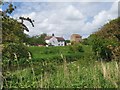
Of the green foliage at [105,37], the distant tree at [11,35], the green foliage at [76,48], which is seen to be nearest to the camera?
the distant tree at [11,35]

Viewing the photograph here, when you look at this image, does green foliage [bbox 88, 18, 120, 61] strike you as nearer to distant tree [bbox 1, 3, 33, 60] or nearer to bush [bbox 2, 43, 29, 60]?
bush [bbox 2, 43, 29, 60]

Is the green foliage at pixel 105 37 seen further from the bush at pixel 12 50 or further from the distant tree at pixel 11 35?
the distant tree at pixel 11 35

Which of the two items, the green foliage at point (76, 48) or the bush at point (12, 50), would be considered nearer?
the bush at point (12, 50)

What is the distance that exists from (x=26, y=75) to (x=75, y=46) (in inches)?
860

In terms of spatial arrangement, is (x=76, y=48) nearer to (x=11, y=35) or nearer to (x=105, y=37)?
(x=105, y=37)

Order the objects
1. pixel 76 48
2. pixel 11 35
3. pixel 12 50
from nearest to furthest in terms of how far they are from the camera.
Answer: pixel 11 35
pixel 12 50
pixel 76 48

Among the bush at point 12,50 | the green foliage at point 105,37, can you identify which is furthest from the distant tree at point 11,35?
the green foliage at point 105,37

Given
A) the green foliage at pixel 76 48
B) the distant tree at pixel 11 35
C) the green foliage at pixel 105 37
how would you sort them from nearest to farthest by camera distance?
the distant tree at pixel 11 35, the green foliage at pixel 105 37, the green foliage at pixel 76 48

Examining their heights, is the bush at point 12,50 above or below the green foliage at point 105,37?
below

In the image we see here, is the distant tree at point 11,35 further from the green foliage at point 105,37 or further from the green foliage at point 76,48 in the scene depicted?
the green foliage at point 76,48

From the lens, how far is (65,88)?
5812 mm

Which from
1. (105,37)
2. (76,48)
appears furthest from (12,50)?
(76,48)

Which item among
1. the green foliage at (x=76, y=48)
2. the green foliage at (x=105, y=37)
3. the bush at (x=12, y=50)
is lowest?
the bush at (x=12, y=50)

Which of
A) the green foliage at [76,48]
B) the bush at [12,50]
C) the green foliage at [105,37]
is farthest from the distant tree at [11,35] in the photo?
the green foliage at [76,48]
